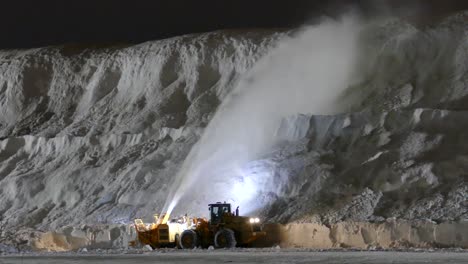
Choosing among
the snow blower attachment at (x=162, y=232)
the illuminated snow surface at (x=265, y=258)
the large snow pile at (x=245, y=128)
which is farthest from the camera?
the large snow pile at (x=245, y=128)

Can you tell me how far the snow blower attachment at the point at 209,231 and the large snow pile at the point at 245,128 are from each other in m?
1.84

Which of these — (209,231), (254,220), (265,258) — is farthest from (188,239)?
(265,258)

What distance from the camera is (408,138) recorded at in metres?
33.8

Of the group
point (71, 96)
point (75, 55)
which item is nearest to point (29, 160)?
point (71, 96)

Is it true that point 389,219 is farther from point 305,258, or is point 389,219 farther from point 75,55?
point 75,55

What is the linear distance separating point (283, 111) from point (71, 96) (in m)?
17.0

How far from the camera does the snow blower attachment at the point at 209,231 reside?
29453mm

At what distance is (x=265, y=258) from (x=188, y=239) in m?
6.21

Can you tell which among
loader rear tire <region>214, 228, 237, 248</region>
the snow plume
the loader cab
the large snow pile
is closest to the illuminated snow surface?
loader rear tire <region>214, 228, 237, 248</region>

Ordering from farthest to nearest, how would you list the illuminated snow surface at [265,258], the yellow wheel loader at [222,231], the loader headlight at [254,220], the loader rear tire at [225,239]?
the loader headlight at [254,220] < the yellow wheel loader at [222,231] < the loader rear tire at [225,239] < the illuminated snow surface at [265,258]

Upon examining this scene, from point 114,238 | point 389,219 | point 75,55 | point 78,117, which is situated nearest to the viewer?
point 389,219

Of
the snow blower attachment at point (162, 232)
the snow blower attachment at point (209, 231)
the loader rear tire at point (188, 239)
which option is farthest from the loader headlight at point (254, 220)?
the snow blower attachment at point (162, 232)

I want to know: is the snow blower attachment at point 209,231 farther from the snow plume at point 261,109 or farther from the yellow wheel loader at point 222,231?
the snow plume at point 261,109

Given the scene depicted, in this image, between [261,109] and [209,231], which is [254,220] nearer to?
[209,231]
